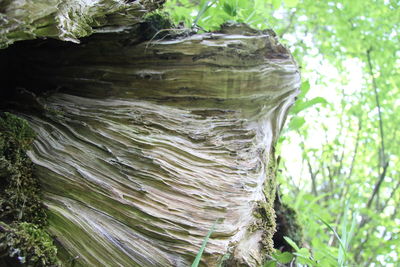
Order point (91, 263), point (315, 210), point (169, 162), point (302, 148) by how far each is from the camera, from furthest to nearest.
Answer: point (302, 148) → point (315, 210) → point (169, 162) → point (91, 263)

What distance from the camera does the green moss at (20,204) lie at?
0.99 metres

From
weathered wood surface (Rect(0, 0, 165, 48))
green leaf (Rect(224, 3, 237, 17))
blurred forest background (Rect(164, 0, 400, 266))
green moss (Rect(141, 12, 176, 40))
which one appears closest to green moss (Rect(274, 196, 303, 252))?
blurred forest background (Rect(164, 0, 400, 266))

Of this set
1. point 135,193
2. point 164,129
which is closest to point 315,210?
point 164,129

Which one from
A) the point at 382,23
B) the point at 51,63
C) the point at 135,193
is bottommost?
the point at 135,193

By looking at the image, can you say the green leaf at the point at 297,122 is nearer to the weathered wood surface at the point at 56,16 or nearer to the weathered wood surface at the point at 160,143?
the weathered wood surface at the point at 160,143

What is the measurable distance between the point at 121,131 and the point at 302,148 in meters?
4.31

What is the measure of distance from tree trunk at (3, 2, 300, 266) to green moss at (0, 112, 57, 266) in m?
0.04

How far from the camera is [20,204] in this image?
1.12 m

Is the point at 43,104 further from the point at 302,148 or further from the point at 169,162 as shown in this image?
the point at 302,148

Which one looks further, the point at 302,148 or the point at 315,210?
the point at 302,148

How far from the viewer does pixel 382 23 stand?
3.70m

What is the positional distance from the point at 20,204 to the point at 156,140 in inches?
21.8

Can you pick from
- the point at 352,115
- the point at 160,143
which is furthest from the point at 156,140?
the point at 352,115

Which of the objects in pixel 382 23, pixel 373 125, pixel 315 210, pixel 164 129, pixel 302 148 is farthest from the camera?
pixel 302 148
